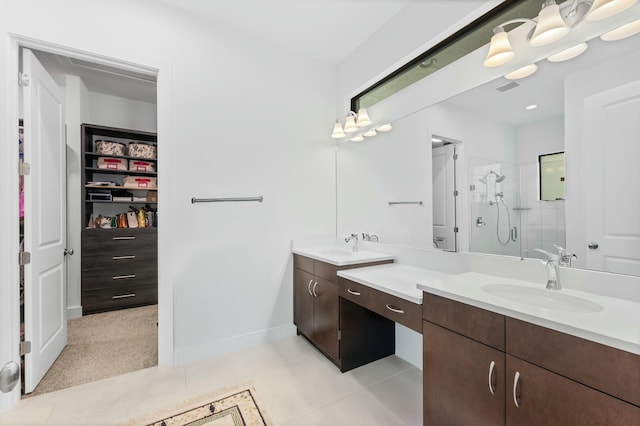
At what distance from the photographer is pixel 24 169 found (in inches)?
70.7

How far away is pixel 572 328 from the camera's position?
2.87ft

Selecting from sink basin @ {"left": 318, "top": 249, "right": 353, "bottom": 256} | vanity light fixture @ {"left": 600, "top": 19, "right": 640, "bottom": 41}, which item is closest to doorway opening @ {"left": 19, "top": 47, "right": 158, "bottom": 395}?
sink basin @ {"left": 318, "top": 249, "right": 353, "bottom": 256}

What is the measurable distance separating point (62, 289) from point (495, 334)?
3.09 m

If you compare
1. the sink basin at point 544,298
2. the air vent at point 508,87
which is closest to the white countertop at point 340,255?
the sink basin at point 544,298

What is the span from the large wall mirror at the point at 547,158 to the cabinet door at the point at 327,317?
74 cm

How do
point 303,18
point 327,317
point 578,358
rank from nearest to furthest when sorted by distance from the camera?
point 578,358 < point 327,317 < point 303,18

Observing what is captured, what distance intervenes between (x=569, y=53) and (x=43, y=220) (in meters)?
3.34

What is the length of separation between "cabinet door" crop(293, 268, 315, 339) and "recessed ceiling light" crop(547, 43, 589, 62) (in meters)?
2.05

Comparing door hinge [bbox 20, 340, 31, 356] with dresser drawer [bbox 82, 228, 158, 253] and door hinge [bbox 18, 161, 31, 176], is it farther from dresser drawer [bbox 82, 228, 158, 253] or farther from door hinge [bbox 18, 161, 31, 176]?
dresser drawer [bbox 82, 228, 158, 253]

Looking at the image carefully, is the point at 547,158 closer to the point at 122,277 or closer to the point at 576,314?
the point at 576,314

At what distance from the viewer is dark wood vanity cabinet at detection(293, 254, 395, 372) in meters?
2.03

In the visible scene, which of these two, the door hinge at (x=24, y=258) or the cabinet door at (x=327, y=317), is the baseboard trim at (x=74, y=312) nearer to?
the door hinge at (x=24, y=258)

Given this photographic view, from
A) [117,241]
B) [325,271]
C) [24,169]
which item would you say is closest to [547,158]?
[325,271]

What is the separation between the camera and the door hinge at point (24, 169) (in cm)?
178
